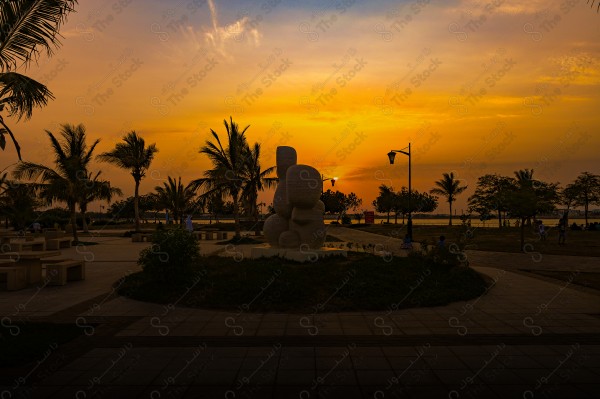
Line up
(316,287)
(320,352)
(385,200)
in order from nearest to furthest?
(320,352) < (316,287) < (385,200)

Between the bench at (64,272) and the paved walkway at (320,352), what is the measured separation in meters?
2.06

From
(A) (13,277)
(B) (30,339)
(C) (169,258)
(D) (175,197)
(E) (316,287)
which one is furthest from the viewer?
(D) (175,197)

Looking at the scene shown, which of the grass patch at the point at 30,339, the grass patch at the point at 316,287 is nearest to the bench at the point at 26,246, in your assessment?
the grass patch at the point at 316,287

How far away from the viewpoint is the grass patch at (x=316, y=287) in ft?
29.5

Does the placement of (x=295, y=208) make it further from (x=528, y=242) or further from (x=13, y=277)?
(x=528, y=242)

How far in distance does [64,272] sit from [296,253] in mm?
6588

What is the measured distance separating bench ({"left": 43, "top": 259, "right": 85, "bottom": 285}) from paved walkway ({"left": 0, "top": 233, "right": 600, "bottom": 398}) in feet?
6.77

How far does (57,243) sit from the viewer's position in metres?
23.2

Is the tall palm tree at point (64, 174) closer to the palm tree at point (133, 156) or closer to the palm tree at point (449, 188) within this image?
the palm tree at point (133, 156)

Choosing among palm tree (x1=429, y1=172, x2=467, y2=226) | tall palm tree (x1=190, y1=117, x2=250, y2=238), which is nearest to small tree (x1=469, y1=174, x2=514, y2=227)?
palm tree (x1=429, y1=172, x2=467, y2=226)

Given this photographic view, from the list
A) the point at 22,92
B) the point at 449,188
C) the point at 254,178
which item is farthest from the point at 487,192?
the point at 22,92

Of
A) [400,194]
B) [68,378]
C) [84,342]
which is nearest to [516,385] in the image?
[68,378]

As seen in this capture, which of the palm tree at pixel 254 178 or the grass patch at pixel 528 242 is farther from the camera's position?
the palm tree at pixel 254 178

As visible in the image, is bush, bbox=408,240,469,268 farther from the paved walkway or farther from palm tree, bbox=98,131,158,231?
palm tree, bbox=98,131,158,231
